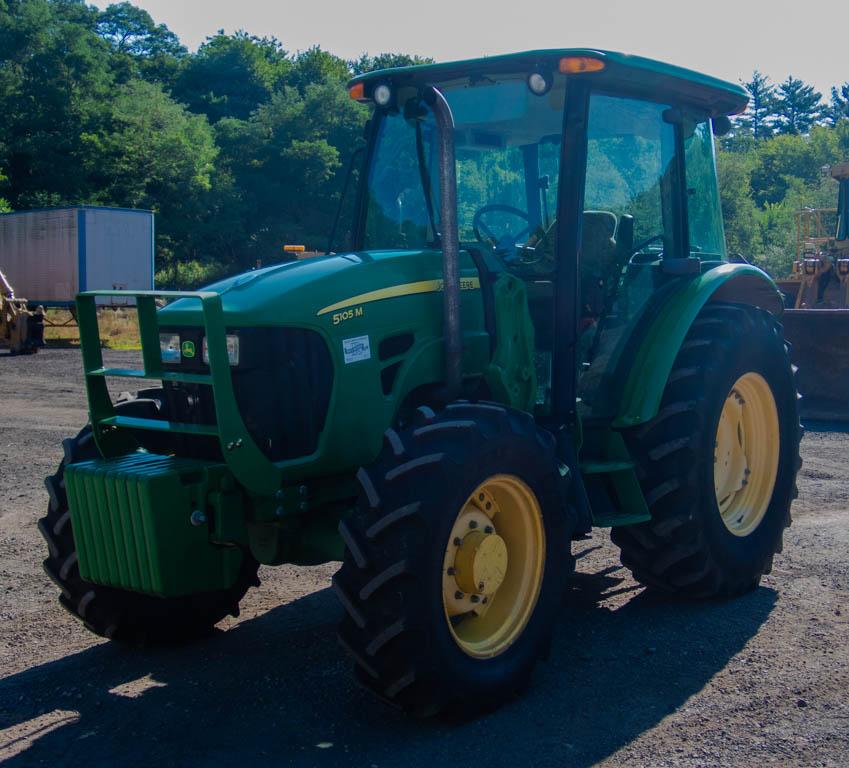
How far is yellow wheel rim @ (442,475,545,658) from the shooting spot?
13.6 feet

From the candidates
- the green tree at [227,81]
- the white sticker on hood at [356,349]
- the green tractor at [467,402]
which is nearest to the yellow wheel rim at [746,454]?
the green tractor at [467,402]

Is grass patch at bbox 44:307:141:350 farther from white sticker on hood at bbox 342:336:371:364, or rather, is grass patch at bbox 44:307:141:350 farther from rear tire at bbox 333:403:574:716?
rear tire at bbox 333:403:574:716

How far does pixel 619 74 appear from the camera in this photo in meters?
5.09

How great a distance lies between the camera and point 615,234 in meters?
5.45

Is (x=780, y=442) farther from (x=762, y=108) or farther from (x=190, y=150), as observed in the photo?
(x=762, y=108)

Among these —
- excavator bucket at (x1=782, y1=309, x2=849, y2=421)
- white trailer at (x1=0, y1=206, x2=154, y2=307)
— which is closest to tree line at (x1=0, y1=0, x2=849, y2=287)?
white trailer at (x1=0, y1=206, x2=154, y2=307)

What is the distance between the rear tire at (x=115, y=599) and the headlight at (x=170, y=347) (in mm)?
369

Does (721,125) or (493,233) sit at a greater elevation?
(721,125)

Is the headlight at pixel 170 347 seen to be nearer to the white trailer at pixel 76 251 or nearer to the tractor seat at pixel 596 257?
the tractor seat at pixel 596 257

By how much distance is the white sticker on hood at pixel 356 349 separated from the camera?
4359 millimetres

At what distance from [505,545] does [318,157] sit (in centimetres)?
5029

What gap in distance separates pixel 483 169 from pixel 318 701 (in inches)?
108

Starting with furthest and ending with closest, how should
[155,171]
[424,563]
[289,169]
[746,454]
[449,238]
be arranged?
[289,169] → [155,171] → [746,454] → [449,238] → [424,563]

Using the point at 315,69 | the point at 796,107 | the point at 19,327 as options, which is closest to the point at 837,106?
the point at 796,107
